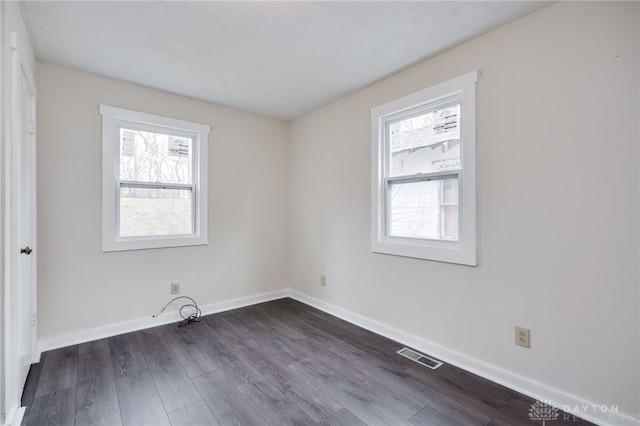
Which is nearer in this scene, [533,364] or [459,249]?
[533,364]

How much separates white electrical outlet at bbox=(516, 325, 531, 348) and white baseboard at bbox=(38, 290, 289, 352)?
2842mm

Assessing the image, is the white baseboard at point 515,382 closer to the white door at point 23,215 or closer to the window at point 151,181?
the window at point 151,181

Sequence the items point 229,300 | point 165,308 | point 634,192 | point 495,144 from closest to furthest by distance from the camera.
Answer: point 634,192 < point 495,144 < point 165,308 < point 229,300

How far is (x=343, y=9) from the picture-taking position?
189 centimetres

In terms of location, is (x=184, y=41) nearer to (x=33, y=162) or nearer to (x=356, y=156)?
(x=33, y=162)

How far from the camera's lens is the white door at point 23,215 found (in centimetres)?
171

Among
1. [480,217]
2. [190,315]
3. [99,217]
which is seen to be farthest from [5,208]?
[480,217]

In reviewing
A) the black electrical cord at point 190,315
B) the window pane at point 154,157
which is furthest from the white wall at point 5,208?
the black electrical cord at point 190,315

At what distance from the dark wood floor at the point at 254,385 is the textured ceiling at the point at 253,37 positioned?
8.08ft

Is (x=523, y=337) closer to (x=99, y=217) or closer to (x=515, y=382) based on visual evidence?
(x=515, y=382)

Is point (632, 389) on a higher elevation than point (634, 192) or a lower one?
lower

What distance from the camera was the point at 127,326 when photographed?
2.91 meters

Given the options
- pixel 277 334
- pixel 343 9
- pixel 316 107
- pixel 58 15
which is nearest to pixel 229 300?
pixel 277 334

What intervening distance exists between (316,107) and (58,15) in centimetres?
237
